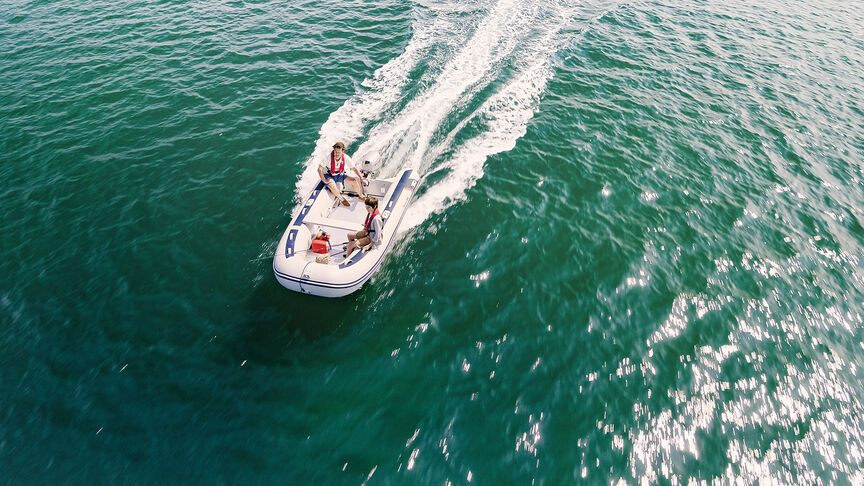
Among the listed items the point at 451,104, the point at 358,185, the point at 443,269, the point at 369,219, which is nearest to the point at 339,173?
the point at 358,185

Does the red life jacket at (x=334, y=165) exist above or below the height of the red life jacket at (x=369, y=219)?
above

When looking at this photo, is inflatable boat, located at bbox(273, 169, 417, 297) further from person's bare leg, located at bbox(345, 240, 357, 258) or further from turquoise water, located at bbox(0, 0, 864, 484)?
turquoise water, located at bbox(0, 0, 864, 484)

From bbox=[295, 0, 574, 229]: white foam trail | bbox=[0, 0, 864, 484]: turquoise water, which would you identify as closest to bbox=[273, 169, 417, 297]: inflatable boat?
bbox=[0, 0, 864, 484]: turquoise water

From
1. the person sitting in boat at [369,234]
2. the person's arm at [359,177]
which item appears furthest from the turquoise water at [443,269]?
the person's arm at [359,177]

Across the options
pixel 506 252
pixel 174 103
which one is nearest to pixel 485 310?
pixel 506 252

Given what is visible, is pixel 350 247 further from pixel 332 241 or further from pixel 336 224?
pixel 336 224

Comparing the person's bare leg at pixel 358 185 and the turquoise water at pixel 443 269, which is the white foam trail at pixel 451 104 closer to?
the turquoise water at pixel 443 269
